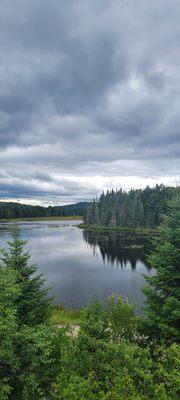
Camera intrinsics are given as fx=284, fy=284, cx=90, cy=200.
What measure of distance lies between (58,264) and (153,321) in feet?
119

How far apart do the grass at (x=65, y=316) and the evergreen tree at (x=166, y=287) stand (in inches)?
329

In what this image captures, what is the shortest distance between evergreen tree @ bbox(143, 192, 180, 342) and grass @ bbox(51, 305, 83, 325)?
27.4 ft

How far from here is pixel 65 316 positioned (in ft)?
78.4

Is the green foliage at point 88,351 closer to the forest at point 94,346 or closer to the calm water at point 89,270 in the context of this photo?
the forest at point 94,346

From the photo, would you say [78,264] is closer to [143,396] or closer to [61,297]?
[61,297]

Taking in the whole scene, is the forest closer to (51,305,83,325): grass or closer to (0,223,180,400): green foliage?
(0,223,180,400): green foliage

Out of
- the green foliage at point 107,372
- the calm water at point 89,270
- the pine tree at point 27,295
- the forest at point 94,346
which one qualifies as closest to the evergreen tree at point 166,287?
the forest at point 94,346

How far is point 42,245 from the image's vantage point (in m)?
69.6

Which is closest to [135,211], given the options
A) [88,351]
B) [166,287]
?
[166,287]

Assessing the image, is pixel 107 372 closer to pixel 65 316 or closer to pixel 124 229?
pixel 65 316

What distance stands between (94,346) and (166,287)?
18.6ft

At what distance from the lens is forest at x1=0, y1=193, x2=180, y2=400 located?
26.5 feet

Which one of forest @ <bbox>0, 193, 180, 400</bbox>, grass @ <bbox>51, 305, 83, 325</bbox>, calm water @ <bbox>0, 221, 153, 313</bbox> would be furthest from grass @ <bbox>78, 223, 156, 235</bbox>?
forest @ <bbox>0, 193, 180, 400</bbox>

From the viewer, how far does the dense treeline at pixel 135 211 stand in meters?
119
